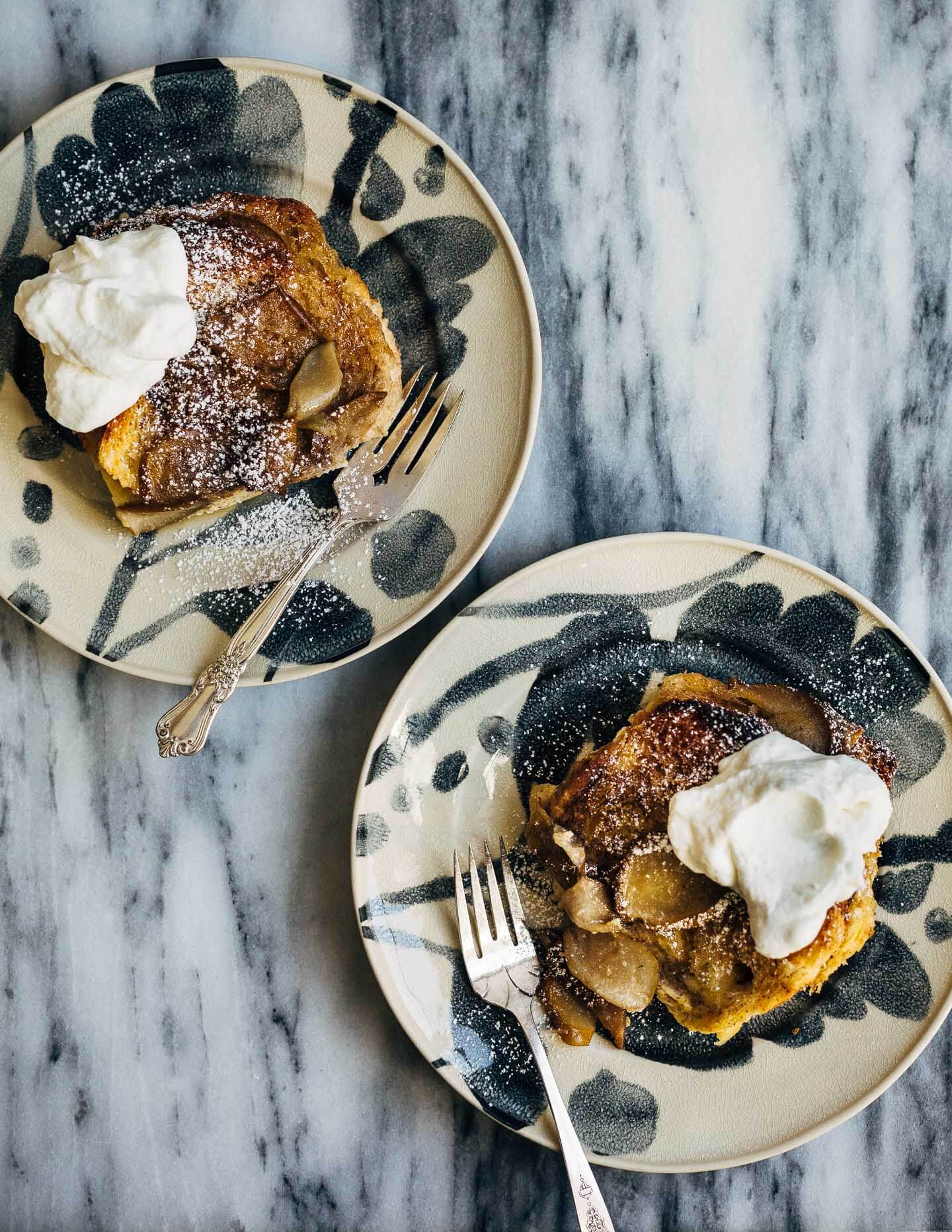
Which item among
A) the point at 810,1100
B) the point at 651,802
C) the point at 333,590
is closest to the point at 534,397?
the point at 333,590

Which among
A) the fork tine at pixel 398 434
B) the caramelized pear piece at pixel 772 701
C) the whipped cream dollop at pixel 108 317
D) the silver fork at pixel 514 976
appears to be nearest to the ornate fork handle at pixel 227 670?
the fork tine at pixel 398 434

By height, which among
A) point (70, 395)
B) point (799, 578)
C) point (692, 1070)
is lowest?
point (692, 1070)

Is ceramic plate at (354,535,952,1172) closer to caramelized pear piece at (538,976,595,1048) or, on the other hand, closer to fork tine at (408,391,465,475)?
caramelized pear piece at (538,976,595,1048)

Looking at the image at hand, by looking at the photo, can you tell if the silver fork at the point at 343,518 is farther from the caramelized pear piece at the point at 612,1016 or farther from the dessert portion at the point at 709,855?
→ the caramelized pear piece at the point at 612,1016

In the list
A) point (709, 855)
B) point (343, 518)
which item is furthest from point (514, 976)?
point (343, 518)

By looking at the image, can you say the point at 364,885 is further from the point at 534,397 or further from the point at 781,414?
the point at 781,414

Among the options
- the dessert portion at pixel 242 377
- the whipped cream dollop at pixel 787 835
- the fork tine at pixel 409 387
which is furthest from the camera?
the fork tine at pixel 409 387

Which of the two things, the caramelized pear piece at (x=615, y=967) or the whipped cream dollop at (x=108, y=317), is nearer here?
the whipped cream dollop at (x=108, y=317)
